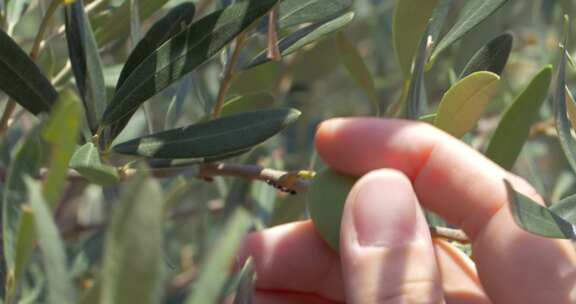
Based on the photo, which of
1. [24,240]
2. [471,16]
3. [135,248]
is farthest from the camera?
[471,16]

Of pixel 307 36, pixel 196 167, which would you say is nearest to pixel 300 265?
pixel 196 167

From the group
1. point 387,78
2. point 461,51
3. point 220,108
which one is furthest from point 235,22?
point 387,78

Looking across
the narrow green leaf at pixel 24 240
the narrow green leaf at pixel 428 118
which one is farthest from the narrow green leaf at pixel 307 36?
the narrow green leaf at pixel 24 240

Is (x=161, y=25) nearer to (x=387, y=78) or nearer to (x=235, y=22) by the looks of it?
(x=235, y=22)

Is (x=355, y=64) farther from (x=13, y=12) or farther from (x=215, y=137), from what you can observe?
(x=13, y=12)

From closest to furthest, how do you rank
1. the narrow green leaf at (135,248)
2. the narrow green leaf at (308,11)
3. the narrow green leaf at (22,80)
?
the narrow green leaf at (135,248), the narrow green leaf at (22,80), the narrow green leaf at (308,11)

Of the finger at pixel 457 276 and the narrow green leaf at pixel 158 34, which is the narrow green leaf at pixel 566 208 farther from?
the narrow green leaf at pixel 158 34

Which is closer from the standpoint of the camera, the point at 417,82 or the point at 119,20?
the point at 417,82
